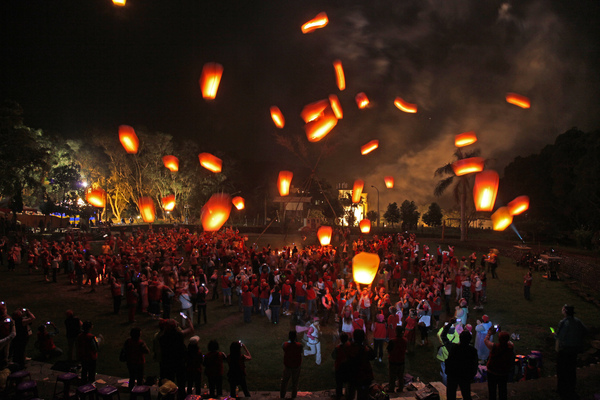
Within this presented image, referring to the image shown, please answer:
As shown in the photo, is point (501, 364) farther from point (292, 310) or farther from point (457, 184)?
point (457, 184)

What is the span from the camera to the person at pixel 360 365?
5082 millimetres

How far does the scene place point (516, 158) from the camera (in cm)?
Answer: 4719

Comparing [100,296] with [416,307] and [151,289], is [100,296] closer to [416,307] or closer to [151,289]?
[151,289]

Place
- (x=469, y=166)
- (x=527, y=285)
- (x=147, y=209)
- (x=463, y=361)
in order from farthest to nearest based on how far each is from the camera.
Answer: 1. (x=147, y=209)
2. (x=527, y=285)
3. (x=469, y=166)
4. (x=463, y=361)

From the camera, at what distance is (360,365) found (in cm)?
509

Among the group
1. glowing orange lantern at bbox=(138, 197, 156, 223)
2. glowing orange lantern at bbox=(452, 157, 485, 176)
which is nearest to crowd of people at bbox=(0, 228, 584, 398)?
glowing orange lantern at bbox=(138, 197, 156, 223)

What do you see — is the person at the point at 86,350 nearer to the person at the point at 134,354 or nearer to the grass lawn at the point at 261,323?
the person at the point at 134,354

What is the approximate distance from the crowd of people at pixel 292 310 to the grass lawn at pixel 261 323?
15.0 inches

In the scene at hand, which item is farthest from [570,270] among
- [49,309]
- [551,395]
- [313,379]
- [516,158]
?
[516,158]

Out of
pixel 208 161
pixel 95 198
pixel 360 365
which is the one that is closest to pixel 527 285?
pixel 360 365

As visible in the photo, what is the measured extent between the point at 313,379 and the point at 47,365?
17.4 ft

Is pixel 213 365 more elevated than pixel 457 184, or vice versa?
pixel 457 184

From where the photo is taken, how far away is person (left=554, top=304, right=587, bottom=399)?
18.2ft

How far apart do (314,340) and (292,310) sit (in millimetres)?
4631
